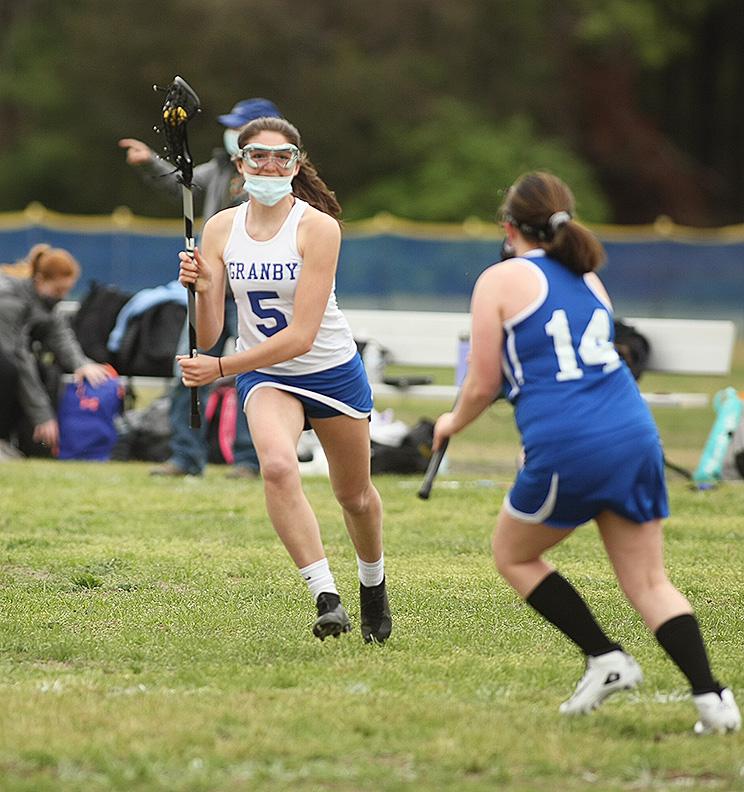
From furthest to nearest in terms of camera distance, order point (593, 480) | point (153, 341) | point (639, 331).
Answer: point (153, 341) → point (639, 331) → point (593, 480)

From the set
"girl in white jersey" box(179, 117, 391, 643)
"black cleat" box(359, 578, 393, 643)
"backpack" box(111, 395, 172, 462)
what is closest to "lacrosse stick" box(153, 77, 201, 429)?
"girl in white jersey" box(179, 117, 391, 643)

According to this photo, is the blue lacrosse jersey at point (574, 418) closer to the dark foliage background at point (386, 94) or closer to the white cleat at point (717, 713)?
the white cleat at point (717, 713)

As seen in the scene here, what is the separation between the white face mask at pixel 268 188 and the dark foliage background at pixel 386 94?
2559 centimetres

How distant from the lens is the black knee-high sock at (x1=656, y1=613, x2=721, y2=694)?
3803 millimetres

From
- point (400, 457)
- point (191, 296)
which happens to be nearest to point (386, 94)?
point (400, 457)

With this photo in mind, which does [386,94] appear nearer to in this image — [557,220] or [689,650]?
[557,220]

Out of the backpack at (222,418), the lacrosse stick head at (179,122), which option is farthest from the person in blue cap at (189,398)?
the lacrosse stick head at (179,122)

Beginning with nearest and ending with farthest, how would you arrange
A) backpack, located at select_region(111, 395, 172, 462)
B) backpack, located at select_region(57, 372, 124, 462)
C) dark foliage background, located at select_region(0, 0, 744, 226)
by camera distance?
backpack, located at select_region(57, 372, 124, 462)
backpack, located at select_region(111, 395, 172, 462)
dark foliage background, located at select_region(0, 0, 744, 226)

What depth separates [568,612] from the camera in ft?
13.1

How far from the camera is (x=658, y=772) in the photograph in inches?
140

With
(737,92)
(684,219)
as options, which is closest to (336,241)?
(684,219)

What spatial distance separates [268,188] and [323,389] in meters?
0.79

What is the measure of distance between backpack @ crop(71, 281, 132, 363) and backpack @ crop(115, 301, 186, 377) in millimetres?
277

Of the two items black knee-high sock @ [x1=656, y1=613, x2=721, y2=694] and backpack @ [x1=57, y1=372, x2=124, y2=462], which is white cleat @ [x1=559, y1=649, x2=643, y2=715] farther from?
backpack @ [x1=57, y1=372, x2=124, y2=462]
